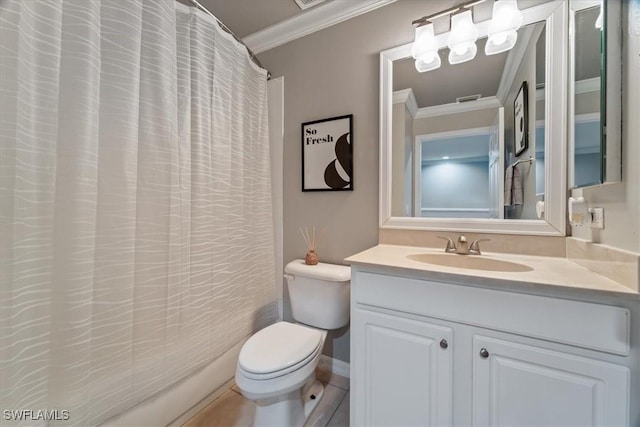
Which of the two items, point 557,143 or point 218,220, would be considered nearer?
point 557,143

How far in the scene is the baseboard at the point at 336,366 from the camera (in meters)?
1.62

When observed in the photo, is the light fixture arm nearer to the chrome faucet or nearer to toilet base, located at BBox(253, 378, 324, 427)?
the chrome faucet

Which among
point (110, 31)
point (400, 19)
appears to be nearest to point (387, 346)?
point (110, 31)

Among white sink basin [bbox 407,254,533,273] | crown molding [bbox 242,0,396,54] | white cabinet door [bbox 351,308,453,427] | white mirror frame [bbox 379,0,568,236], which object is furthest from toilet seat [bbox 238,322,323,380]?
crown molding [bbox 242,0,396,54]

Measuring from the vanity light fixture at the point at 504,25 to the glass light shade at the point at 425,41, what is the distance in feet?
0.83

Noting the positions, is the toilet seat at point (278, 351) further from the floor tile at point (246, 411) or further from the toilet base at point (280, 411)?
the floor tile at point (246, 411)

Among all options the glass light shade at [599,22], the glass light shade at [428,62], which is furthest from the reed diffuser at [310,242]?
the glass light shade at [599,22]

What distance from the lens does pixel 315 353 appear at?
47.8 inches

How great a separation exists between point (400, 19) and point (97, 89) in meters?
1.52

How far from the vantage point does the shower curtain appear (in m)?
0.75

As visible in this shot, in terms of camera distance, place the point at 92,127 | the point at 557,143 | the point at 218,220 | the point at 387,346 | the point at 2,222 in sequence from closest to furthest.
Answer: the point at 2,222, the point at 92,127, the point at 387,346, the point at 557,143, the point at 218,220

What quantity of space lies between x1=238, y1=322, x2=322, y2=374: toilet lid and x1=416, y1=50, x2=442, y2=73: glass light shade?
1547 millimetres

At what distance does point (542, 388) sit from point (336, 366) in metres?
1.14

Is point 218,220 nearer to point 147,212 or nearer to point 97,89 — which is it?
point 147,212
